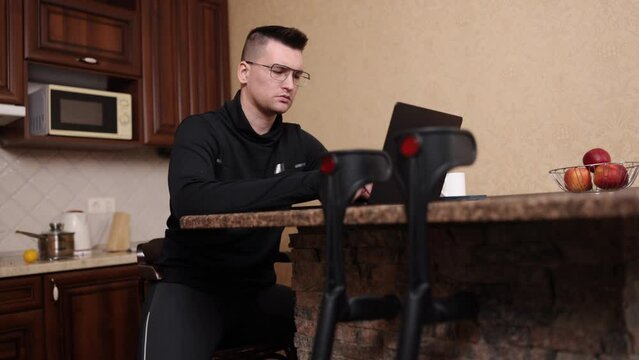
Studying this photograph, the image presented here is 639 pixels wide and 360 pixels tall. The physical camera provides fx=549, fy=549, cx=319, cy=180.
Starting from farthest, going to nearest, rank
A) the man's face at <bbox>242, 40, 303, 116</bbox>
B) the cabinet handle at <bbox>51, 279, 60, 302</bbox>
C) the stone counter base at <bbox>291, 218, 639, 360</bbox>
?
the cabinet handle at <bbox>51, 279, 60, 302</bbox> → the man's face at <bbox>242, 40, 303, 116</bbox> → the stone counter base at <bbox>291, 218, 639, 360</bbox>

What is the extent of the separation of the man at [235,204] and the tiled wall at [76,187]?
162cm

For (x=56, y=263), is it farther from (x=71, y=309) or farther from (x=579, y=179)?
(x=579, y=179)

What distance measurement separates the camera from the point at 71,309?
247 centimetres

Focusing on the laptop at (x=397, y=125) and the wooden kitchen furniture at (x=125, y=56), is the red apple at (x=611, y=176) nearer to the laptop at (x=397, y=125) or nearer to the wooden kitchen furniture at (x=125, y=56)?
the laptop at (x=397, y=125)

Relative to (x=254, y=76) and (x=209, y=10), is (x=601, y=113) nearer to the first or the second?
(x=254, y=76)

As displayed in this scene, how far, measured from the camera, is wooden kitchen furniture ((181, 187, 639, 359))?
2.18ft

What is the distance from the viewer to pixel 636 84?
1.95 meters

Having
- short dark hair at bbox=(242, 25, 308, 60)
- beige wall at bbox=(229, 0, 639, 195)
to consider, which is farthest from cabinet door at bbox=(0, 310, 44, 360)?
beige wall at bbox=(229, 0, 639, 195)

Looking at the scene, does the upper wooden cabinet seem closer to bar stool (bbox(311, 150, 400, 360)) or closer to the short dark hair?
the short dark hair

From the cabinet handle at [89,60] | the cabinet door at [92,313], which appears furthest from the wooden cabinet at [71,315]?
the cabinet handle at [89,60]

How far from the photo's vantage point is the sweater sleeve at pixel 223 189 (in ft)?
3.60

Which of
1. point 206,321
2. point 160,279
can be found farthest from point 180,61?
point 206,321

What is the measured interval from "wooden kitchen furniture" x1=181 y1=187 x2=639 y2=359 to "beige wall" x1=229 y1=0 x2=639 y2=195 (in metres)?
1.33

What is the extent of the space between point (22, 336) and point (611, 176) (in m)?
2.33
